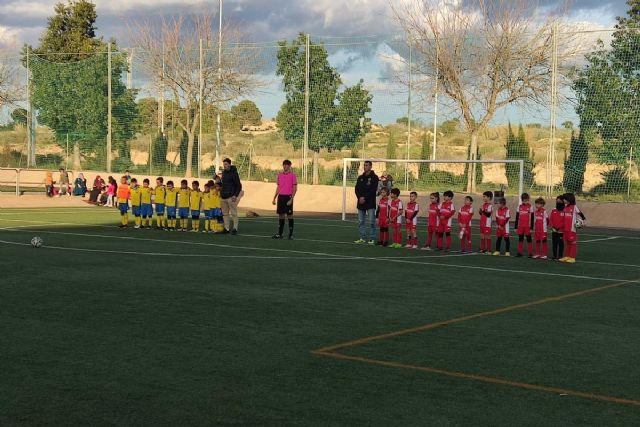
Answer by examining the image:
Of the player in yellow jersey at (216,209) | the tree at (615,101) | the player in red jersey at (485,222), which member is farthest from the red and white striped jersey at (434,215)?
the tree at (615,101)

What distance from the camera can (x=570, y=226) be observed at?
17906 millimetres

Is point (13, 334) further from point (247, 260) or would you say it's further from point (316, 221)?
point (316, 221)

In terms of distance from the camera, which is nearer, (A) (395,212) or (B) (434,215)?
(B) (434,215)

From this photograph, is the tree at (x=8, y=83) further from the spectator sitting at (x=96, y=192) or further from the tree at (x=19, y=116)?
the spectator sitting at (x=96, y=192)

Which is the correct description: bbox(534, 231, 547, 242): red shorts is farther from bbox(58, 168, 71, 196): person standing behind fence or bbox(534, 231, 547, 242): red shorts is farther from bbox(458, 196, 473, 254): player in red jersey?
bbox(58, 168, 71, 196): person standing behind fence

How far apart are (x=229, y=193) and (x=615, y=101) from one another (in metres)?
15.1

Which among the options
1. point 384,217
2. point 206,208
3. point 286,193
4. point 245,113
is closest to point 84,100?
point 245,113

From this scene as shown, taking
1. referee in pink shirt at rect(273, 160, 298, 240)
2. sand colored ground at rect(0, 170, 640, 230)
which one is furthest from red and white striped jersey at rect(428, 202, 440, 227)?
sand colored ground at rect(0, 170, 640, 230)

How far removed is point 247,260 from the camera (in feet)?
53.5

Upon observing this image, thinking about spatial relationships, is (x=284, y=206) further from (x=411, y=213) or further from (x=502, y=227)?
(x=502, y=227)

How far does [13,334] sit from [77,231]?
1397 cm

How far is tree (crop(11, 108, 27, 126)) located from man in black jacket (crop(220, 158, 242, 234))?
116 ft

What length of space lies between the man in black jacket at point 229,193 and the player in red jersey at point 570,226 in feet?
27.1

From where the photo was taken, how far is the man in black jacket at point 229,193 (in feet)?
73.8
